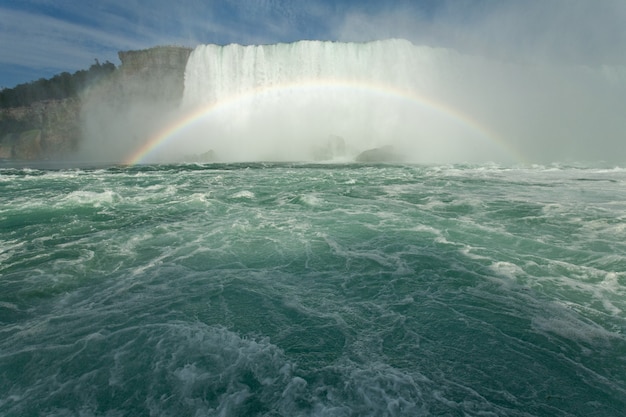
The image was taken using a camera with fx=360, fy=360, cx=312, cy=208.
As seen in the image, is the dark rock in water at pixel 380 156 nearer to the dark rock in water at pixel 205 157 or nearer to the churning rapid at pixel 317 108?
the churning rapid at pixel 317 108

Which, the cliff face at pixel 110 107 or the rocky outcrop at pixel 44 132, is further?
the rocky outcrop at pixel 44 132

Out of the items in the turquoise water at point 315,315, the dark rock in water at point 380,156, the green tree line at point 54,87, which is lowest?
the turquoise water at point 315,315

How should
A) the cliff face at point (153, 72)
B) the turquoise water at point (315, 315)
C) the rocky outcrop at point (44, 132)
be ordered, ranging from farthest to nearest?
the rocky outcrop at point (44, 132) → the cliff face at point (153, 72) → the turquoise water at point (315, 315)

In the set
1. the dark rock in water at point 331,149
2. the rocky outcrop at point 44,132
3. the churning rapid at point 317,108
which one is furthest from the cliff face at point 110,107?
the dark rock in water at point 331,149

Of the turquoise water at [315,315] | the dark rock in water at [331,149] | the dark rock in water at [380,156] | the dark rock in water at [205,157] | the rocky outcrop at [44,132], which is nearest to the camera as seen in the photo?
the turquoise water at [315,315]

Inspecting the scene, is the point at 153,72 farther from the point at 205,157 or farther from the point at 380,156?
the point at 380,156

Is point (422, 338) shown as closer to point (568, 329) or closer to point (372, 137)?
point (568, 329)

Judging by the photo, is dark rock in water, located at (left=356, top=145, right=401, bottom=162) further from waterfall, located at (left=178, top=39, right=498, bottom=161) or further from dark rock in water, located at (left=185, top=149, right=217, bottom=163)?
dark rock in water, located at (left=185, top=149, right=217, bottom=163)
